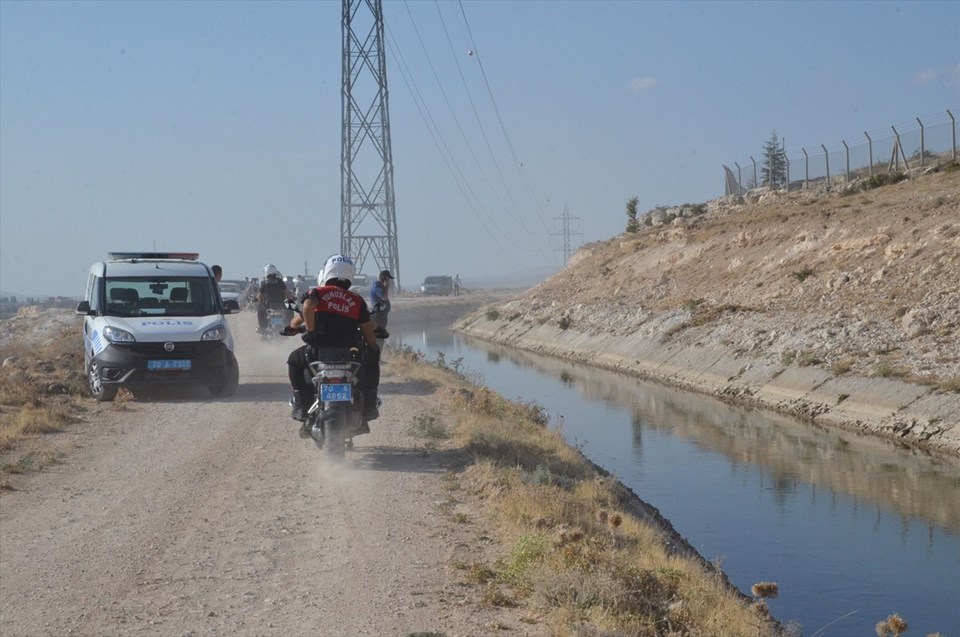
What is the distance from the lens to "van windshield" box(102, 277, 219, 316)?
2027cm

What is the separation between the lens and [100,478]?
12398 mm

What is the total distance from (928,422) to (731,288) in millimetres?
20914

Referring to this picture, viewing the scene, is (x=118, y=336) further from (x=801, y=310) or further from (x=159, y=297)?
(x=801, y=310)

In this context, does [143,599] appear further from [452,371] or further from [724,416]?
[452,371]

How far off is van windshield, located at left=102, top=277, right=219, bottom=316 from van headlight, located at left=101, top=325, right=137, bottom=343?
799 millimetres

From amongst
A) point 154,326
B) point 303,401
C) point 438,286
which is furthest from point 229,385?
point 438,286

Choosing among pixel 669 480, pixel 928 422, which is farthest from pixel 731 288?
pixel 669 480

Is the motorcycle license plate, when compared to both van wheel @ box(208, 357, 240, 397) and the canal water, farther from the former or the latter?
van wheel @ box(208, 357, 240, 397)

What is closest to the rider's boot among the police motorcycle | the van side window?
the police motorcycle

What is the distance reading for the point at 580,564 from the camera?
27.2 feet

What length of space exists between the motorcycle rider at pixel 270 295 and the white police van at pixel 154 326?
9.74 meters

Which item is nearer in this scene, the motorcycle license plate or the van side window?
the motorcycle license plate

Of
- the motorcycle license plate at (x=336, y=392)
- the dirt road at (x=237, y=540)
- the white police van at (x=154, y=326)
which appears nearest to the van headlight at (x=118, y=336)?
the white police van at (x=154, y=326)

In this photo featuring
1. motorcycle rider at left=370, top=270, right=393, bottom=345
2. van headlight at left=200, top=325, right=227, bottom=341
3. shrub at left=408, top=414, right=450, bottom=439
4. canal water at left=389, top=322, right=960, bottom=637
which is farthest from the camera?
motorcycle rider at left=370, top=270, right=393, bottom=345
